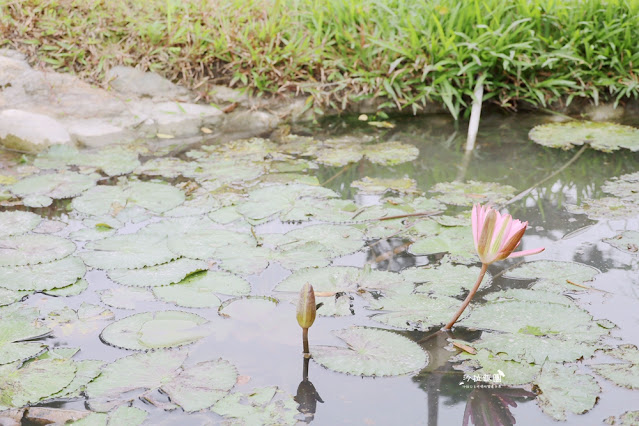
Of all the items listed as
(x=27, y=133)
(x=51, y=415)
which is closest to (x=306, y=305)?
(x=51, y=415)

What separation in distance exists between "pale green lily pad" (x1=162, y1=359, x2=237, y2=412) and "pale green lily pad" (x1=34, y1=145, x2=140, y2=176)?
149 centimetres

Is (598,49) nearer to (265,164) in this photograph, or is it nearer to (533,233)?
(533,233)

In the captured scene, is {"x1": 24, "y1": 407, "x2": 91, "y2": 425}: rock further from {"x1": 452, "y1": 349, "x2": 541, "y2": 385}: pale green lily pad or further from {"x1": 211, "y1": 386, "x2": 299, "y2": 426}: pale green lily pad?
{"x1": 452, "y1": 349, "x2": 541, "y2": 385}: pale green lily pad

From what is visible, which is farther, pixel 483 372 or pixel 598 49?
pixel 598 49

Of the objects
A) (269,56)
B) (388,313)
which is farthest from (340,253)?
(269,56)

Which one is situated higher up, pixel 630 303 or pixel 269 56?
pixel 269 56

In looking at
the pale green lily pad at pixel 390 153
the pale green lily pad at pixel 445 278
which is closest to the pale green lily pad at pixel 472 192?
the pale green lily pad at pixel 390 153

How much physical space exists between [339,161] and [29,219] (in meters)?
1.38

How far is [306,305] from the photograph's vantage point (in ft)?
4.65

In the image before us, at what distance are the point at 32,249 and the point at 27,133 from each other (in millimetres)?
1138

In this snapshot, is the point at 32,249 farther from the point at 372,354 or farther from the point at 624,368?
the point at 624,368

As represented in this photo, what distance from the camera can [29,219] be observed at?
2.24 m

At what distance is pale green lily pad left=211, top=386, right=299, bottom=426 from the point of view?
1322mm

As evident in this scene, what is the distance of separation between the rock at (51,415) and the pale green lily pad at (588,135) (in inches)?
102
